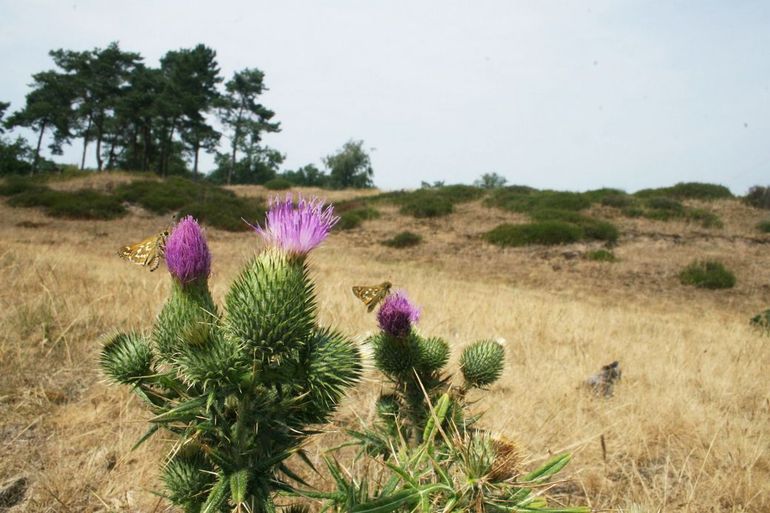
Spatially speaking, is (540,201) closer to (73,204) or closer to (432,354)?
(73,204)

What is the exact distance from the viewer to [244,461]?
1.40 metres

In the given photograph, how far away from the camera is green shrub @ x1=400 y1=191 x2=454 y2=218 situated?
25719 millimetres

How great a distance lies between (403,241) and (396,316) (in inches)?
694

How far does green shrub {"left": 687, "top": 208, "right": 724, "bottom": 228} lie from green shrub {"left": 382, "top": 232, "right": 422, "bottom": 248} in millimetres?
12312

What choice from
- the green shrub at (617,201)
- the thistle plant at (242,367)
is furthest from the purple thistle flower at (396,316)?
the green shrub at (617,201)

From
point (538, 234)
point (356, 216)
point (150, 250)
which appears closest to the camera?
point (150, 250)

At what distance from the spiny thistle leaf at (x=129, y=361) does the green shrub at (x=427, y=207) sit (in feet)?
79.2

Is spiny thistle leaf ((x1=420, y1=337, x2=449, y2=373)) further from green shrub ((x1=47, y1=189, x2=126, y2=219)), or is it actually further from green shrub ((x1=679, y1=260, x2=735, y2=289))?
green shrub ((x1=47, y1=189, x2=126, y2=219))

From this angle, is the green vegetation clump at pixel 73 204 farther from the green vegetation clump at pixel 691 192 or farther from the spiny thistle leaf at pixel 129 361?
the green vegetation clump at pixel 691 192

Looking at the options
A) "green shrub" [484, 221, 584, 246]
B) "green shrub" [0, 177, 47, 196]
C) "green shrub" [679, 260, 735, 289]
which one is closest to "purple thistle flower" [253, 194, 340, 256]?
"green shrub" [679, 260, 735, 289]

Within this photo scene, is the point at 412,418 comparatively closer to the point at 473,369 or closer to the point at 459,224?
the point at 473,369

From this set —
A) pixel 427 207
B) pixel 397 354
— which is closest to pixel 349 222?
pixel 427 207

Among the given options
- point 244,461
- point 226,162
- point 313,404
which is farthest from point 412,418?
point 226,162

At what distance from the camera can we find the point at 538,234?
19688mm
